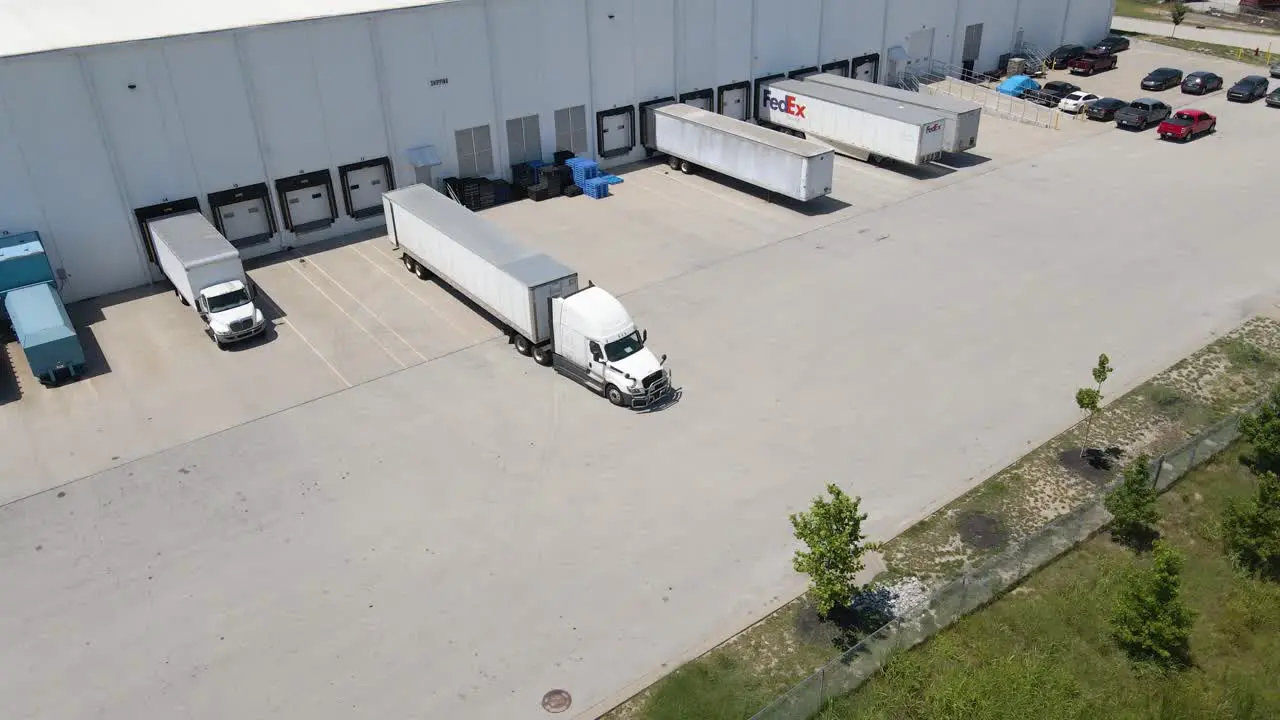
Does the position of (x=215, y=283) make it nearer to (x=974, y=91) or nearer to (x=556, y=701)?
(x=556, y=701)

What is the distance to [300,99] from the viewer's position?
32.0 meters

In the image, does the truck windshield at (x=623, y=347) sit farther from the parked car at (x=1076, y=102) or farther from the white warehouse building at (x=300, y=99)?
the parked car at (x=1076, y=102)

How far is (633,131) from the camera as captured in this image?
41.3m

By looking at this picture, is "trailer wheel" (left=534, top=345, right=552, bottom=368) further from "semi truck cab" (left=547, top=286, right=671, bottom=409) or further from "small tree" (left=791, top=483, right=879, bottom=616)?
"small tree" (left=791, top=483, right=879, bottom=616)

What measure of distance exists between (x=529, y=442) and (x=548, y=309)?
3.98m

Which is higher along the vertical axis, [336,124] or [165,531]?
[336,124]

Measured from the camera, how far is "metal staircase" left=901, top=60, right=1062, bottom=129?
48.1 metres

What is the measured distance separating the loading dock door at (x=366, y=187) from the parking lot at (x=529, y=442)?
5.55 ft

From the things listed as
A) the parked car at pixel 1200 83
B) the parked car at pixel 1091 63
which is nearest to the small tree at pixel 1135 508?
the parked car at pixel 1200 83

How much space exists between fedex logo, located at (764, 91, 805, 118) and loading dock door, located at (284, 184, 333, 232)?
21.2 m

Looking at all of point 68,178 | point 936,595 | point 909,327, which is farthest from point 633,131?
point 936,595

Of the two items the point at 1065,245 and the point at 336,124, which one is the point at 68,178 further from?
the point at 1065,245

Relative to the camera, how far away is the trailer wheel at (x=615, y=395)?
23781 mm

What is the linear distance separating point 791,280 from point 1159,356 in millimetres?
10764
